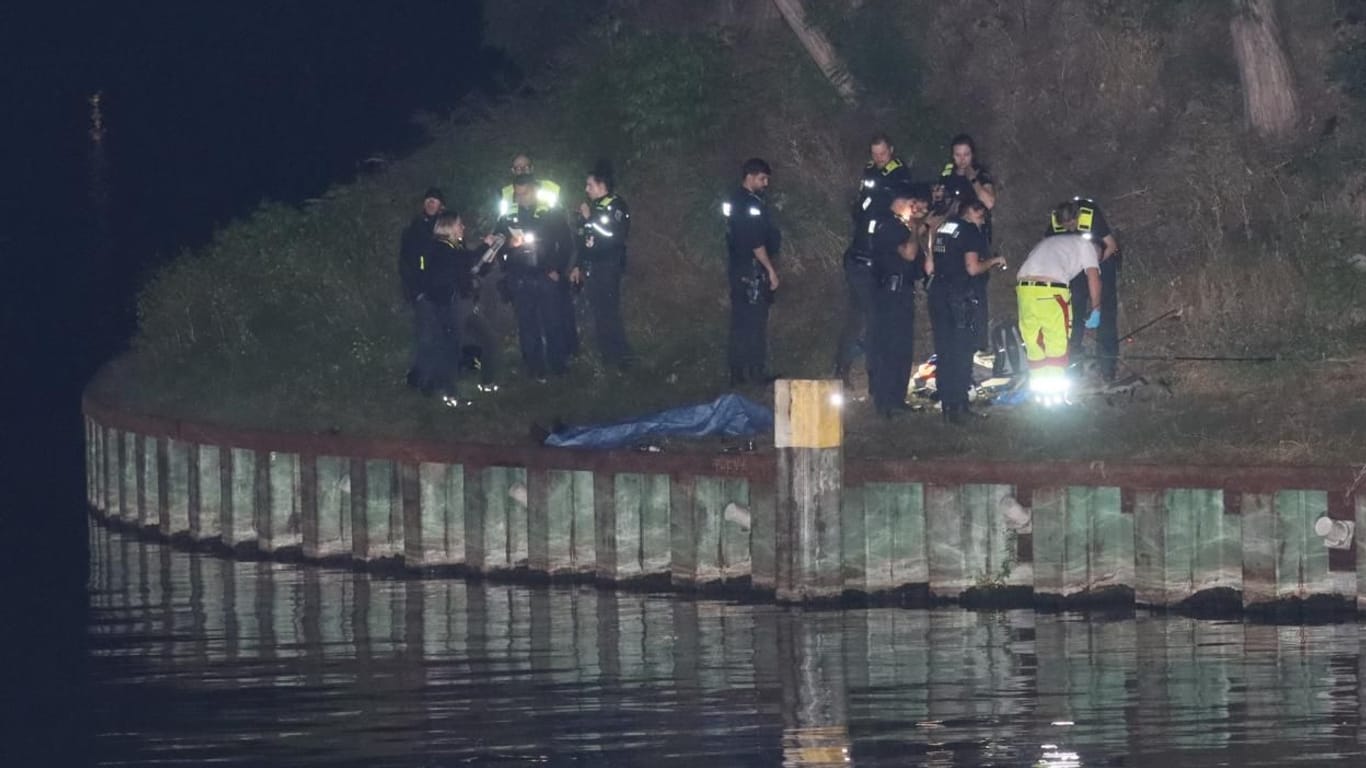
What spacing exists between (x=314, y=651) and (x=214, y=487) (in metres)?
6.54

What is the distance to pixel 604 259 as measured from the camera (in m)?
25.5

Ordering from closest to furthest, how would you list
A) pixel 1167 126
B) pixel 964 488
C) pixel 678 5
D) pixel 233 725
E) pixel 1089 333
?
pixel 233 725 → pixel 964 488 → pixel 1089 333 → pixel 1167 126 → pixel 678 5

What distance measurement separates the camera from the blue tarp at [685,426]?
22.4m

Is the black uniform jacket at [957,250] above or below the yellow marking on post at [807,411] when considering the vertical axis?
above

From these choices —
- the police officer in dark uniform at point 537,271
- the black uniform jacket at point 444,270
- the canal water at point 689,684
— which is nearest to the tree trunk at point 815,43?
the police officer in dark uniform at point 537,271

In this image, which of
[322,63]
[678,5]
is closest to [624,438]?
[678,5]

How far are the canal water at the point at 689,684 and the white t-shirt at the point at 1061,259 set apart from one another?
3.84 metres

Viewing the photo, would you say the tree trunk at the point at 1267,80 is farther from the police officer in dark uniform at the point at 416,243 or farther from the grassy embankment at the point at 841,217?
the police officer in dark uniform at the point at 416,243

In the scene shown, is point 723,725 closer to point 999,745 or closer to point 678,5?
point 999,745

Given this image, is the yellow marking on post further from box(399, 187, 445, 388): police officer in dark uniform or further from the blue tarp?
box(399, 187, 445, 388): police officer in dark uniform

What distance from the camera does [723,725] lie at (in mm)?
15789

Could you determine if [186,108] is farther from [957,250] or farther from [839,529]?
[839,529]

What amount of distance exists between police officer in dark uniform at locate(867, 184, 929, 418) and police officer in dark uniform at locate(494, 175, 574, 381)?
372 cm

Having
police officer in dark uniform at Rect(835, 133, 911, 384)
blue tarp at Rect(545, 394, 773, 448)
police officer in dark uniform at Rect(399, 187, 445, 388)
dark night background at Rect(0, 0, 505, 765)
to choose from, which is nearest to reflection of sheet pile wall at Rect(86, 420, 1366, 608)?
blue tarp at Rect(545, 394, 773, 448)
